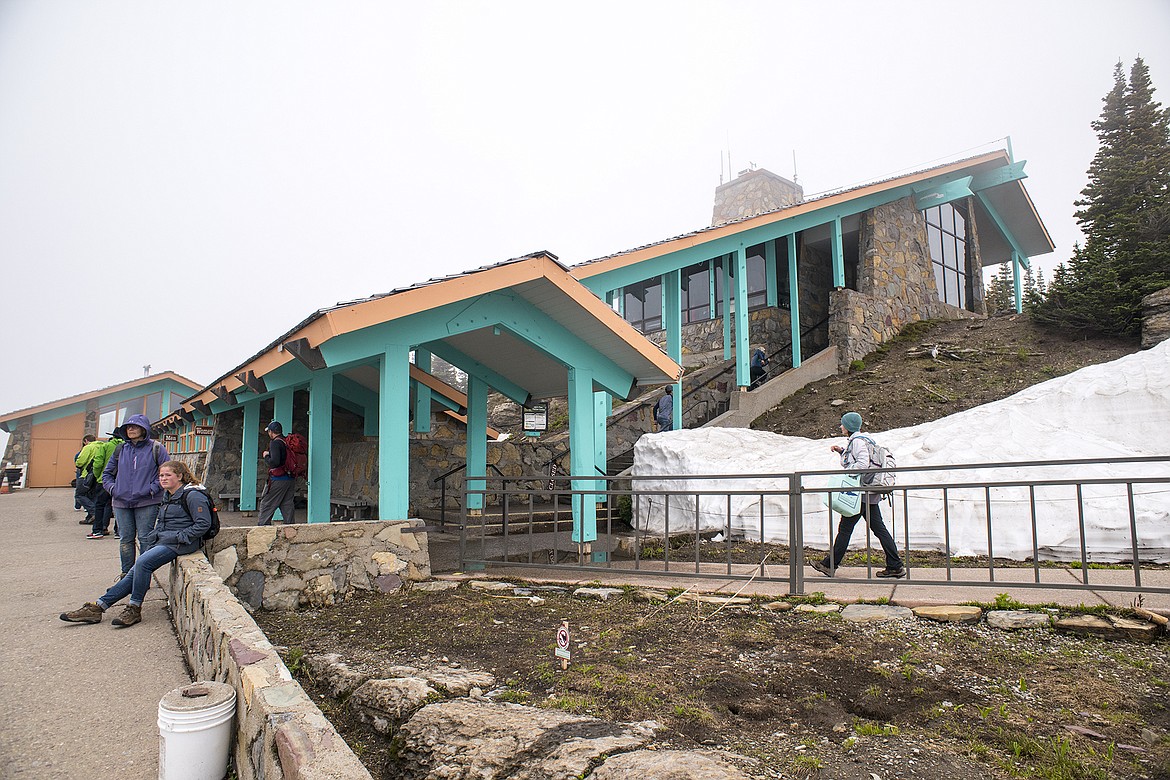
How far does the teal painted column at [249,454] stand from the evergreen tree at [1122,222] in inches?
654

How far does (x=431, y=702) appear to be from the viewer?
10.5ft

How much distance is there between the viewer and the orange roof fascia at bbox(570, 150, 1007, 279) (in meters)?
10.6

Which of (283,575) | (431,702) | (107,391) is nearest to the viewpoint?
(431,702)

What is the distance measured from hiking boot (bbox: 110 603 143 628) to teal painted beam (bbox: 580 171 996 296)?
277 inches

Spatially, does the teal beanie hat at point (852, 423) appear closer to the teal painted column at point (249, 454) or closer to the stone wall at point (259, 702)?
the stone wall at point (259, 702)

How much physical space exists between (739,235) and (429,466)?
25.1 feet

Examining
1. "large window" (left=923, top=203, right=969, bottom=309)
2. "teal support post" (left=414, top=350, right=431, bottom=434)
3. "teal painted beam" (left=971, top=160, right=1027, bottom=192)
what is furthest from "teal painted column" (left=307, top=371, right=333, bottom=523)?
"teal painted beam" (left=971, top=160, right=1027, bottom=192)

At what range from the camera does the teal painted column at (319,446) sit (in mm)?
7785

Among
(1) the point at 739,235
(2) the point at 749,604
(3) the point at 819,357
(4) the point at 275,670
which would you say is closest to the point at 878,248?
(3) the point at 819,357

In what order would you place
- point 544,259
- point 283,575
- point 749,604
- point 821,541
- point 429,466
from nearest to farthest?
point 749,604
point 283,575
point 544,259
point 821,541
point 429,466

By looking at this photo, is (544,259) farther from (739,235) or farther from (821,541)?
(739,235)

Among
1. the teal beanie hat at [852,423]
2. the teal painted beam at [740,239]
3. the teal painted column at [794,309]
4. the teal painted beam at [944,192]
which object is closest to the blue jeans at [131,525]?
the teal beanie hat at [852,423]

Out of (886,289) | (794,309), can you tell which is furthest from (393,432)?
(886,289)

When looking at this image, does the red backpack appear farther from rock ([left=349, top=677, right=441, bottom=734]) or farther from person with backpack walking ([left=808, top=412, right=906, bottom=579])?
person with backpack walking ([left=808, top=412, right=906, bottom=579])
